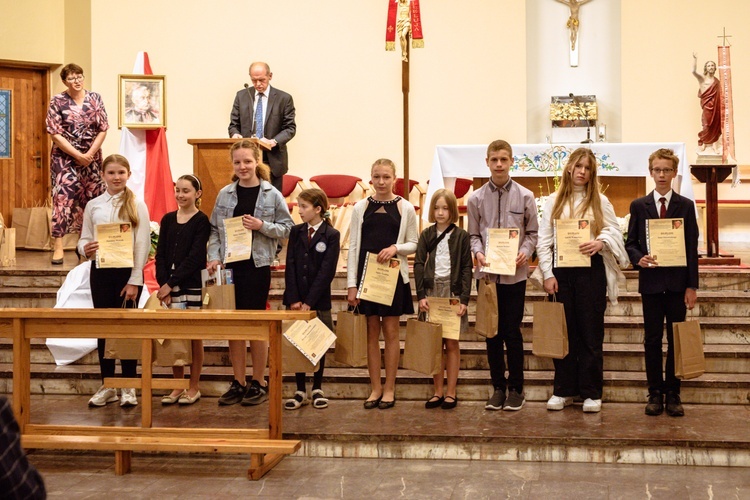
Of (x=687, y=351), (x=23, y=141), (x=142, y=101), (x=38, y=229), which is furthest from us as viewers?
(x=23, y=141)

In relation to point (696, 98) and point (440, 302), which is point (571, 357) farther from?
point (696, 98)

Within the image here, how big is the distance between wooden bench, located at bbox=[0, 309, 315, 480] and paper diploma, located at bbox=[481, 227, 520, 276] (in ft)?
3.83

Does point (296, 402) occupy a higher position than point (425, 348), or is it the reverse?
point (425, 348)

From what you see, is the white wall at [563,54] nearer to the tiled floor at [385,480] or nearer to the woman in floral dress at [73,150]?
the woman in floral dress at [73,150]

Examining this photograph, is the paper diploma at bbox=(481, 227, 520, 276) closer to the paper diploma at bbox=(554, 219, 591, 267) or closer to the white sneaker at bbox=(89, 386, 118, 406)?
the paper diploma at bbox=(554, 219, 591, 267)

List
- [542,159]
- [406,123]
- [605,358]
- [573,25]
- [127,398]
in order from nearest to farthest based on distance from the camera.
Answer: [127,398]
[605,358]
[406,123]
[542,159]
[573,25]

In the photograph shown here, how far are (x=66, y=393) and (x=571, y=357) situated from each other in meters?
3.08

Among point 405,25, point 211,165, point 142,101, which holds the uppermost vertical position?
point 405,25

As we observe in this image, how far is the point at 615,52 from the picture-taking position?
11.1m

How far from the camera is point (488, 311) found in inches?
209

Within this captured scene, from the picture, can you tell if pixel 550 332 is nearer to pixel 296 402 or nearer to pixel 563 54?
pixel 296 402

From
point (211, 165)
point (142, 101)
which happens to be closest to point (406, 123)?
point (211, 165)

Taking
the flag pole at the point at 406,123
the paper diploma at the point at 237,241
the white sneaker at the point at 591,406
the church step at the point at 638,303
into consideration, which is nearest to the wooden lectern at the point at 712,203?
the church step at the point at 638,303

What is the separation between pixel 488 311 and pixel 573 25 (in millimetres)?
6695
